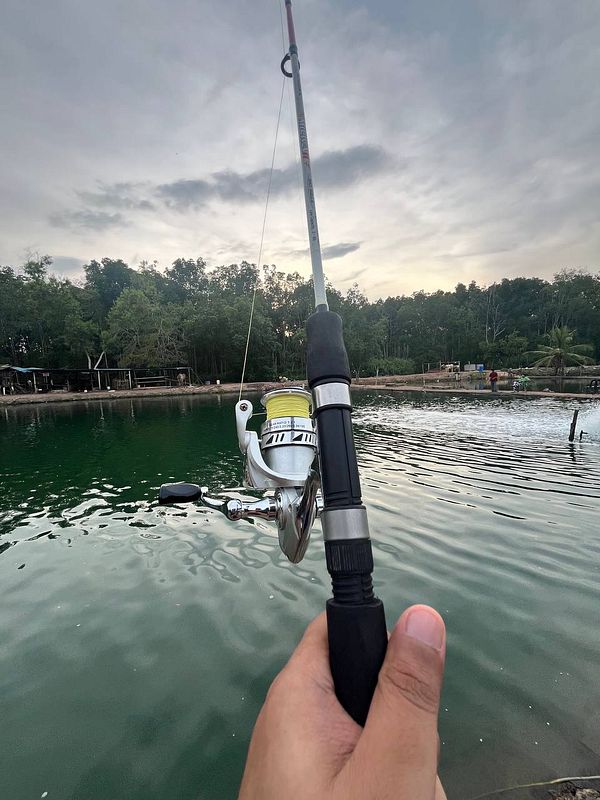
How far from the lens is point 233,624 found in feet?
14.2

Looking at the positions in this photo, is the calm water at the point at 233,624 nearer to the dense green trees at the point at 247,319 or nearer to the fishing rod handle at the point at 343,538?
the fishing rod handle at the point at 343,538

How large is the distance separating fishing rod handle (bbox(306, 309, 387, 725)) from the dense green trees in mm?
45355

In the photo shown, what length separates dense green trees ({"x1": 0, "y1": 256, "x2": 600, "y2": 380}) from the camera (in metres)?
54.2

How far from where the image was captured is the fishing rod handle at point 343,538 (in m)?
0.93

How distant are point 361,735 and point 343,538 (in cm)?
40

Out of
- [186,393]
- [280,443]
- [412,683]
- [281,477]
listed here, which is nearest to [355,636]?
→ [412,683]

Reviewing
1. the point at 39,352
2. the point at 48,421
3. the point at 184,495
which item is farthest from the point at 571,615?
the point at 39,352

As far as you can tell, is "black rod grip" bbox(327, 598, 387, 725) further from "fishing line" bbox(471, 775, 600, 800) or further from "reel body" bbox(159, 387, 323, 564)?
"fishing line" bbox(471, 775, 600, 800)

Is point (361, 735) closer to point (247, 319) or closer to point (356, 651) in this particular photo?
point (356, 651)

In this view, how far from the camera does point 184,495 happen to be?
2.33m

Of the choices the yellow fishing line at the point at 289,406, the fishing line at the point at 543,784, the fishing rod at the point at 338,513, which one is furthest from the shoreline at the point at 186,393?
the fishing rod at the point at 338,513

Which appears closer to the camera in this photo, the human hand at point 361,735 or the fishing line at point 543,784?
the human hand at point 361,735

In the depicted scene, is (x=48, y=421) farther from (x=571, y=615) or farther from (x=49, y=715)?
(x=571, y=615)

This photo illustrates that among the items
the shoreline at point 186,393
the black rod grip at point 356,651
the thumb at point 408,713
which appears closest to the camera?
the thumb at point 408,713
